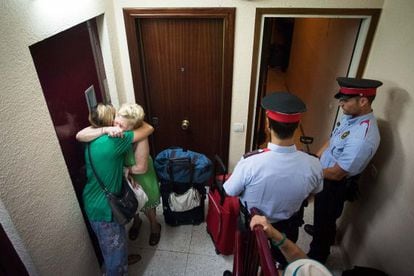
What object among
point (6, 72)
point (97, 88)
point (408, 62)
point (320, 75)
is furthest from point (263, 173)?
point (320, 75)

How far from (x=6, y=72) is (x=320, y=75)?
3356 millimetres

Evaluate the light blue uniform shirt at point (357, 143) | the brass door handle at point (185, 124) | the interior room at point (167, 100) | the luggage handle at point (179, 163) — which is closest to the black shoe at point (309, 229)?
the interior room at point (167, 100)

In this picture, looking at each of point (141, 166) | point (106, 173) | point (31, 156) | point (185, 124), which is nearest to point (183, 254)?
point (141, 166)

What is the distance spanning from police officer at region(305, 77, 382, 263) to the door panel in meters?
1.14

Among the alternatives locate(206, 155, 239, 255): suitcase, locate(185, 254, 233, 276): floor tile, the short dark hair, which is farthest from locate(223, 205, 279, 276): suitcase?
locate(185, 254, 233, 276): floor tile

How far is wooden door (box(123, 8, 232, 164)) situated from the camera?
2516 millimetres

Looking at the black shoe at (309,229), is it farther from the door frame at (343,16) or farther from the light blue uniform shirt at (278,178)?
the door frame at (343,16)

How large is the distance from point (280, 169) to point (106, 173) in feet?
3.88

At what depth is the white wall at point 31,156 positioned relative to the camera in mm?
1262

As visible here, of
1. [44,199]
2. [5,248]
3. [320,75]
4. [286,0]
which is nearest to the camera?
[5,248]

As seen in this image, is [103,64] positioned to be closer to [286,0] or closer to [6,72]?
[6,72]

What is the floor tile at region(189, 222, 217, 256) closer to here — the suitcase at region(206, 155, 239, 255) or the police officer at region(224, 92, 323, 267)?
the suitcase at region(206, 155, 239, 255)

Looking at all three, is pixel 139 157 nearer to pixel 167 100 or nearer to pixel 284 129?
pixel 167 100

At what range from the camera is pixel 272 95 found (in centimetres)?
156
